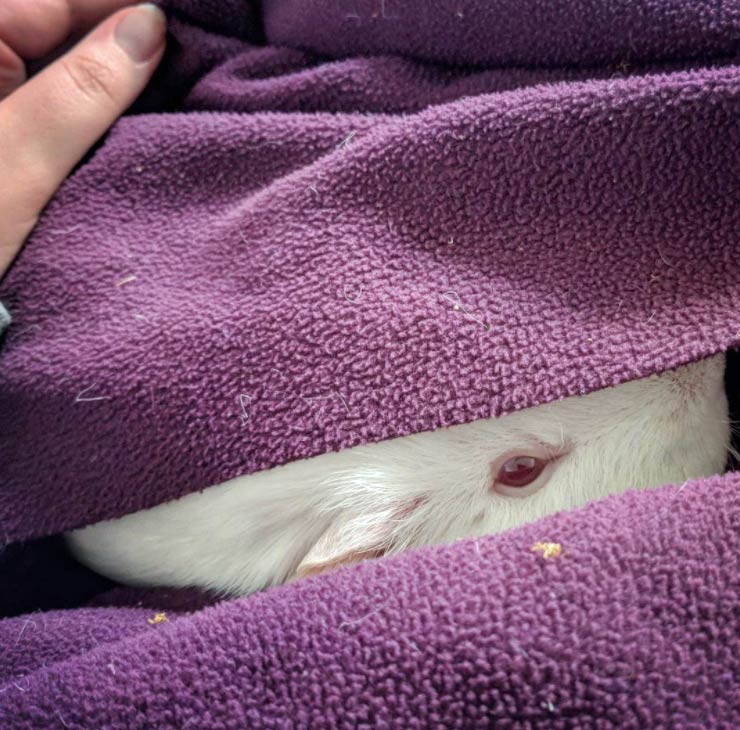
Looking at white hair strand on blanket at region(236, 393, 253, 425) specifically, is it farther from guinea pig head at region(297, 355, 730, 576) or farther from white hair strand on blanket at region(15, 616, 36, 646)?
white hair strand on blanket at region(15, 616, 36, 646)

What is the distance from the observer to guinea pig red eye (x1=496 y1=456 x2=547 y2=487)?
1.83 feet

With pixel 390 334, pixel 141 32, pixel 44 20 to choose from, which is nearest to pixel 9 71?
pixel 44 20

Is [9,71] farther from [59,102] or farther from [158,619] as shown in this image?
[158,619]

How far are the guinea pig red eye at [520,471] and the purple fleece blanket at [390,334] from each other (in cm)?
10

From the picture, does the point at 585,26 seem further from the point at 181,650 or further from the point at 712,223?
the point at 181,650

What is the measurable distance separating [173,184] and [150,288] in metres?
0.12

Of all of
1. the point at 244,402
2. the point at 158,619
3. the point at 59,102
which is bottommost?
the point at 158,619

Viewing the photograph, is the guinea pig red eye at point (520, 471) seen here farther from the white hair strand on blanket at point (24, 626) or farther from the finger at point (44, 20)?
the finger at point (44, 20)

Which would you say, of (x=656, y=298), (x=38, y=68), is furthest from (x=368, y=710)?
(x=38, y=68)

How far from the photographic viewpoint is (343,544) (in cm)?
57

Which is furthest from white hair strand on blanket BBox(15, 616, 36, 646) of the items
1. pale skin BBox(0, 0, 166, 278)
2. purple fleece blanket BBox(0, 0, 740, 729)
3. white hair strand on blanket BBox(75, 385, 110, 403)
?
pale skin BBox(0, 0, 166, 278)

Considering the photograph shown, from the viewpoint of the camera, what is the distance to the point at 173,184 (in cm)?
64

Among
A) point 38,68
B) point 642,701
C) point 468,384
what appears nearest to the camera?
point 642,701

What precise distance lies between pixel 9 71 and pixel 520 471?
0.68m
